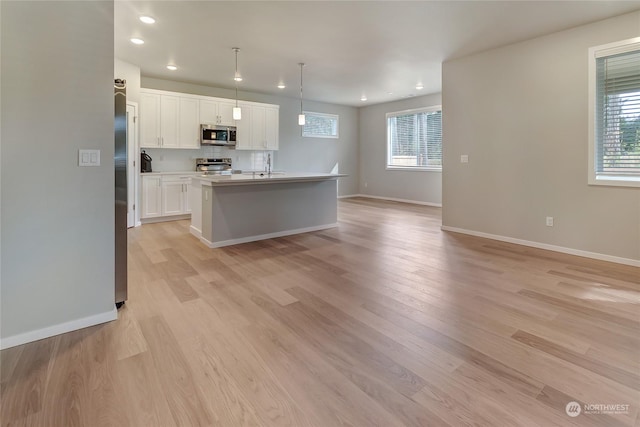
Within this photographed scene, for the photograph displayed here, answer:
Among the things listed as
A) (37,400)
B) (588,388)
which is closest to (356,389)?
(588,388)

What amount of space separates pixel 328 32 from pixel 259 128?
364 cm

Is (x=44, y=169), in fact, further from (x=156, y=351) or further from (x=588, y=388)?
(x=588, y=388)

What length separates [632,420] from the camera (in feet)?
4.76

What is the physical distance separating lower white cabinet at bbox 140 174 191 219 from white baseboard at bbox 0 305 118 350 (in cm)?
394

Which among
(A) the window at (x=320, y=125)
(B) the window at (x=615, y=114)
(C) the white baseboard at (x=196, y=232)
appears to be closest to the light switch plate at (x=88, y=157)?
(C) the white baseboard at (x=196, y=232)

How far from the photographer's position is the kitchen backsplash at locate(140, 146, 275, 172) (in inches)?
253

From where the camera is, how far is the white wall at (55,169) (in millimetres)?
1938

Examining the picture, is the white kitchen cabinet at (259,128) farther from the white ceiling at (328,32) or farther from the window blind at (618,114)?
the window blind at (618,114)

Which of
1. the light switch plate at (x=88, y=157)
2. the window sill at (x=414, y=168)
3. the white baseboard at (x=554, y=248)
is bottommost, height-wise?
the white baseboard at (x=554, y=248)

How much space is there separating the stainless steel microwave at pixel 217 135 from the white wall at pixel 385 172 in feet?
14.4

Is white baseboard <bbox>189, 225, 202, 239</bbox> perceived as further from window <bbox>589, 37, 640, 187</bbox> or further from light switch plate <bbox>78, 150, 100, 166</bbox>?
window <bbox>589, 37, 640, 187</bbox>

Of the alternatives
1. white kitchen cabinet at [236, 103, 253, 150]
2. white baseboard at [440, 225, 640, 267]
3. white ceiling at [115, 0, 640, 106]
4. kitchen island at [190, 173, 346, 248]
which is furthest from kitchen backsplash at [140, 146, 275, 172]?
white baseboard at [440, 225, 640, 267]

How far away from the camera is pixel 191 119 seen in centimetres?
640

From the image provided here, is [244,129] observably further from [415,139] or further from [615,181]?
[615,181]
